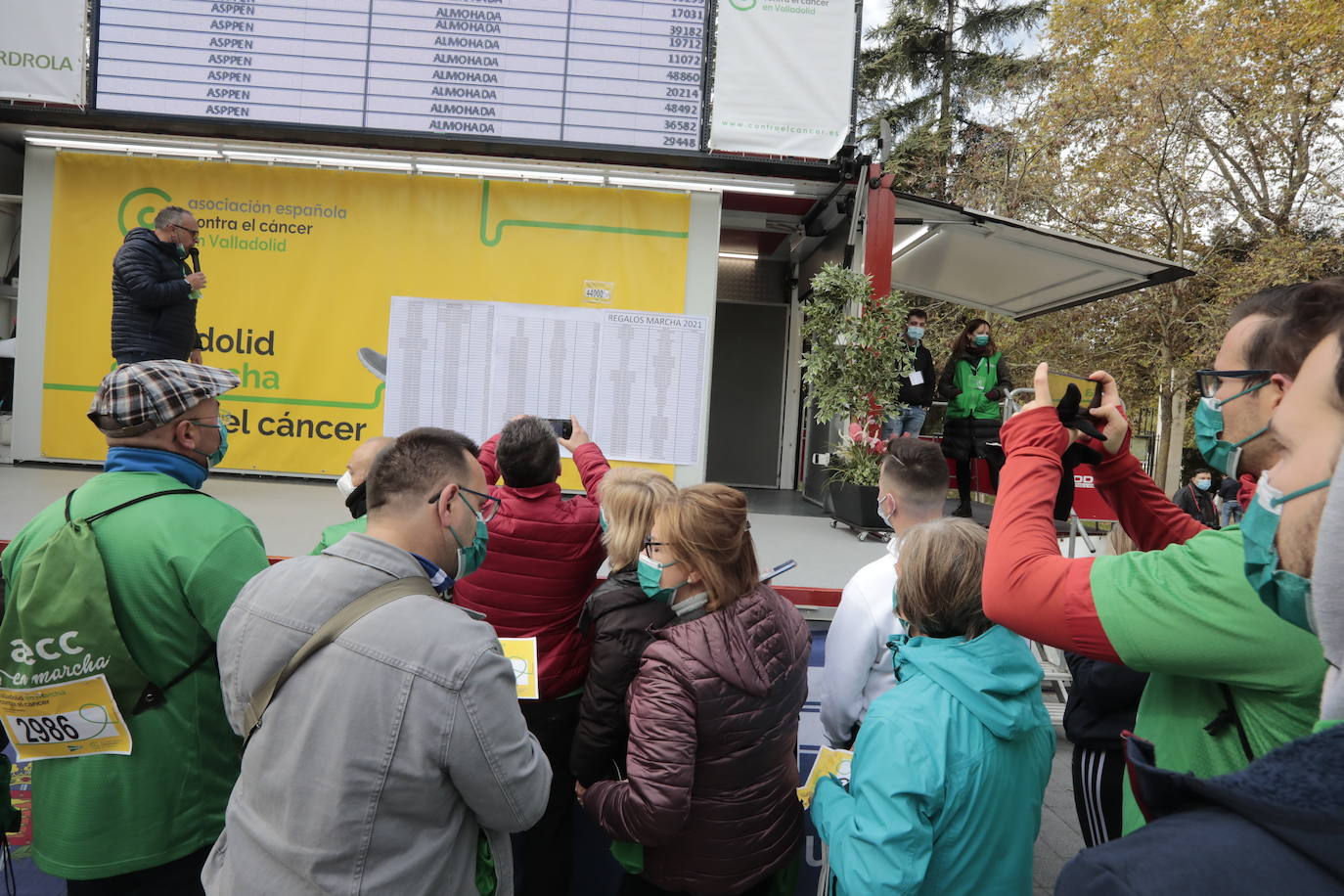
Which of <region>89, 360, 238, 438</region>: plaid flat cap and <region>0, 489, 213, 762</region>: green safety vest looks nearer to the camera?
<region>0, 489, 213, 762</region>: green safety vest

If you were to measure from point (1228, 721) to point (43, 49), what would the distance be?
26.2 feet

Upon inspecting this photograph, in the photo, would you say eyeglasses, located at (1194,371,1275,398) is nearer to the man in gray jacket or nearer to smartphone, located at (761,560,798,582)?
smartphone, located at (761,560,798,582)

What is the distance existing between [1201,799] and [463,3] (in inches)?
267

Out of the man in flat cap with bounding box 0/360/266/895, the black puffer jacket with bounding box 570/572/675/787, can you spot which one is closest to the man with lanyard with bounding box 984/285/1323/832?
the black puffer jacket with bounding box 570/572/675/787

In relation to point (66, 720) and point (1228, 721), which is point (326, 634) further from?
point (1228, 721)

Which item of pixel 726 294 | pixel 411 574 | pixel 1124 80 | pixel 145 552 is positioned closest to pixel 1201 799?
pixel 411 574

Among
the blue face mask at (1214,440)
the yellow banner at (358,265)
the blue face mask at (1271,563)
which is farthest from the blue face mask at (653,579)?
the yellow banner at (358,265)

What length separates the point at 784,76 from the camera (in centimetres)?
596

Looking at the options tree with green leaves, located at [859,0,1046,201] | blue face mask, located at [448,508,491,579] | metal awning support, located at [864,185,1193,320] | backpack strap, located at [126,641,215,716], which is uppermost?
tree with green leaves, located at [859,0,1046,201]

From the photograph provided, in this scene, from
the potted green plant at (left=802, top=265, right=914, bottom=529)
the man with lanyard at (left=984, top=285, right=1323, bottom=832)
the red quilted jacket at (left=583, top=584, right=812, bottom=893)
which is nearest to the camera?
the man with lanyard at (left=984, top=285, right=1323, bottom=832)

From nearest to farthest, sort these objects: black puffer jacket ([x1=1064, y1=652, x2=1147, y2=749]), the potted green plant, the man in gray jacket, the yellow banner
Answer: the man in gray jacket
black puffer jacket ([x1=1064, y1=652, x2=1147, y2=749])
the potted green plant
the yellow banner

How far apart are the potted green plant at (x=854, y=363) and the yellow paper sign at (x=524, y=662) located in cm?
413

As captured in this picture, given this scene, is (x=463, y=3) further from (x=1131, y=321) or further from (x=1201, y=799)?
(x=1131, y=321)

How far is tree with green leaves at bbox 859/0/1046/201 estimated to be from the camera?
21.0m
